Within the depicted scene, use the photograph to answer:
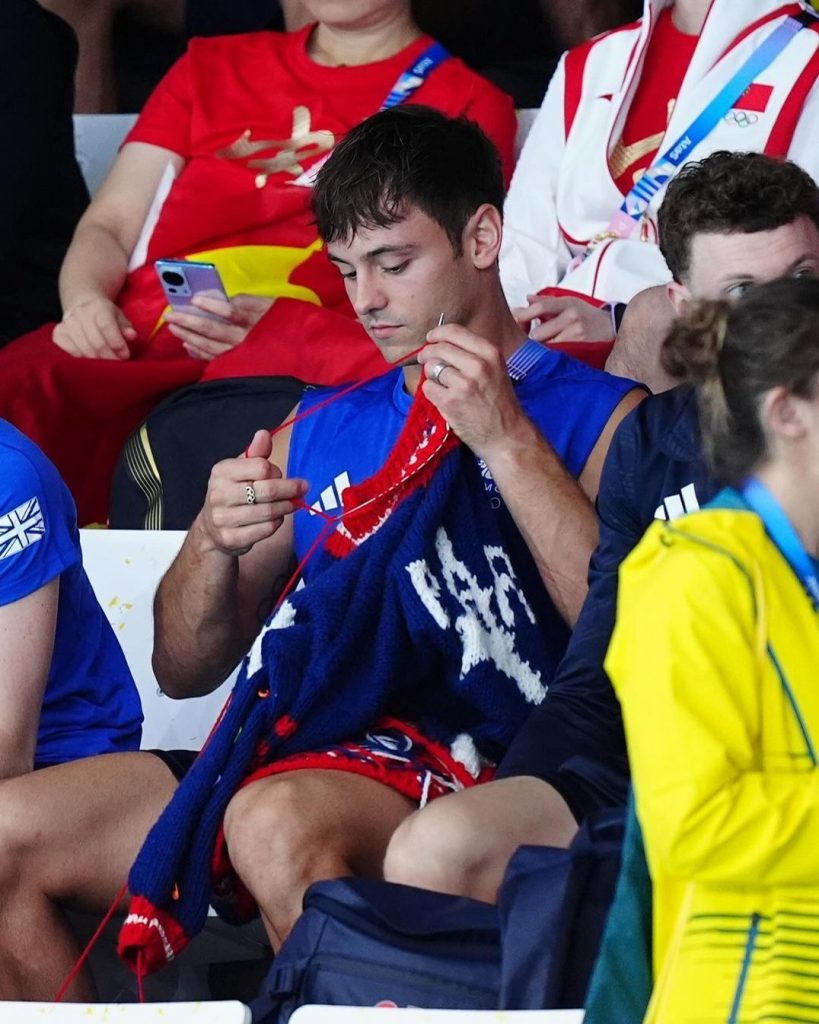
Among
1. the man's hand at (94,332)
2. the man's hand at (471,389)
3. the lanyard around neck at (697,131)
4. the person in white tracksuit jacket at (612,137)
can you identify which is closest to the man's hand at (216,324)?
the man's hand at (94,332)

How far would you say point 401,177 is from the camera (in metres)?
2.31

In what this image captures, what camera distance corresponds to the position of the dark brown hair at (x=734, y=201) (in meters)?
2.16

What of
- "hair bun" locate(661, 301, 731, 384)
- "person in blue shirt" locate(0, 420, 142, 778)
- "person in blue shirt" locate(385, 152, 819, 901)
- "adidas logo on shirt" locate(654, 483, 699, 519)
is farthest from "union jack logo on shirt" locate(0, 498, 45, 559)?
"hair bun" locate(661, 301, 731, 384)

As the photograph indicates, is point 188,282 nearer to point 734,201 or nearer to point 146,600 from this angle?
point 146,600

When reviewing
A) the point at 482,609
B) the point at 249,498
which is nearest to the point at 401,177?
the point at 249,498

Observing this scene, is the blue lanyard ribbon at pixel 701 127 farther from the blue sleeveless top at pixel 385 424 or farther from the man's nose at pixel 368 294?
the man's nose at pixel 368 294

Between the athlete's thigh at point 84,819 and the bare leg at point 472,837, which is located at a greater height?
the bare leg at point 472,837

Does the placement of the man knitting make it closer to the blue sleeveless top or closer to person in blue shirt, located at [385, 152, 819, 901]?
the blue sleeveless top

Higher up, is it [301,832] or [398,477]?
[398,477]

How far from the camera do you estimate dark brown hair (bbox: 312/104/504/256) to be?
2.29 meters

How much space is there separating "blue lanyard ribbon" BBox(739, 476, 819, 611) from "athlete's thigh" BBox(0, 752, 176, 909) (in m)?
0.92

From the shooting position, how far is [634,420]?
6.69 ft

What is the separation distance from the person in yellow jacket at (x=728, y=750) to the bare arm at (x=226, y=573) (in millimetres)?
737

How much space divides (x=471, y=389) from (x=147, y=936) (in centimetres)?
72
